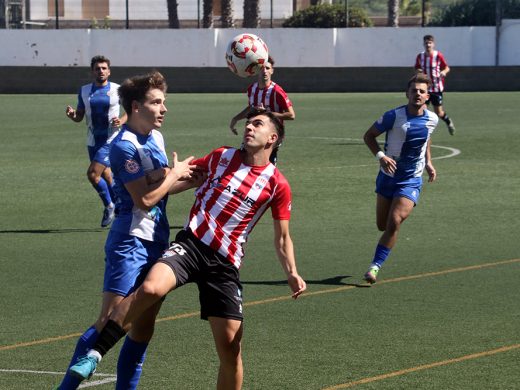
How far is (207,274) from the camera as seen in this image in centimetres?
728

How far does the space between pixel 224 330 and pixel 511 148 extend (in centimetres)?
2020

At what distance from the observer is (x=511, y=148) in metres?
26.5

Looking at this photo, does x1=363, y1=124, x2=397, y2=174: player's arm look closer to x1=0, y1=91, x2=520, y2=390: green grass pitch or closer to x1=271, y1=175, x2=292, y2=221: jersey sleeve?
x1=0, y1=91, x2=520, y2=390: green grass pitch

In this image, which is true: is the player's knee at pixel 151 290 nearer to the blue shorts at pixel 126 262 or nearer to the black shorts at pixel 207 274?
the black shorts at pixel 207 274

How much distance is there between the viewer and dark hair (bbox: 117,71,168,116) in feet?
24.3

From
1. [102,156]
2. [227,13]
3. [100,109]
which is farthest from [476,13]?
[102,156]

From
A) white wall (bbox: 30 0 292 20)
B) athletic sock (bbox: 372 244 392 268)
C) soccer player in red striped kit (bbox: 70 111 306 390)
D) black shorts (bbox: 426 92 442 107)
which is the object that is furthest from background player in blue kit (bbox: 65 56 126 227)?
white wall (bbox: 30 0 292 20)

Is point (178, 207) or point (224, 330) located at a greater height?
point (224, 330)

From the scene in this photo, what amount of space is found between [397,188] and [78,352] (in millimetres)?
6113

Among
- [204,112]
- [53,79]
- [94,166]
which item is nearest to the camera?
[94,166]

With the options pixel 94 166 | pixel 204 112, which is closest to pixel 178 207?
pixel 94 166

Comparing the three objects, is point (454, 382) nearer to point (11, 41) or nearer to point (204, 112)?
point (204, 112)

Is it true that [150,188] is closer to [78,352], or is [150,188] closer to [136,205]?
[136,205]

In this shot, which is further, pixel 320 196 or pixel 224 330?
pixel 320 196
